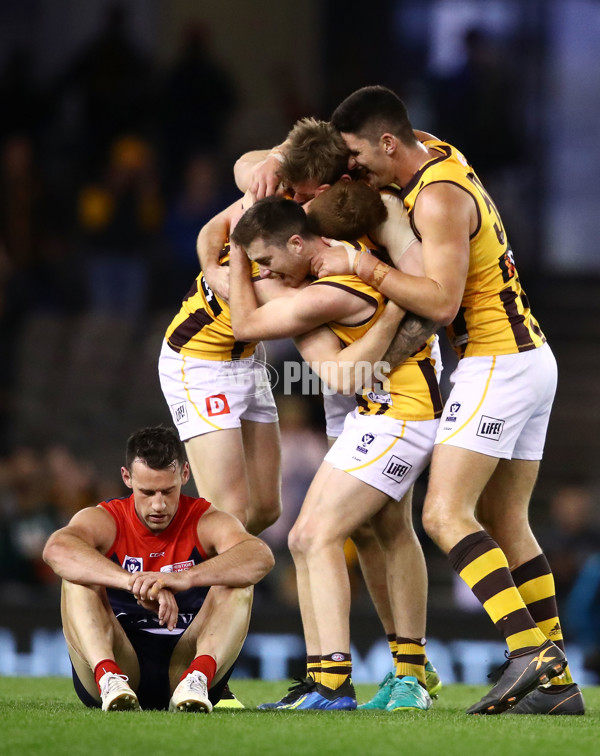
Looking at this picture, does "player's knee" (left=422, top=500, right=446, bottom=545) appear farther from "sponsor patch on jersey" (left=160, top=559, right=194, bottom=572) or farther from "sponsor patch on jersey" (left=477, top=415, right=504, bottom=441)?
"sponsor patch on jersey" (left=160, top=559, right=194, bottom=572)

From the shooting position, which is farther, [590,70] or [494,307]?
[590,70]

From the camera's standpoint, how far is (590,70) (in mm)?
16391

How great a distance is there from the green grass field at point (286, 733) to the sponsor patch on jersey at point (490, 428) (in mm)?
1129

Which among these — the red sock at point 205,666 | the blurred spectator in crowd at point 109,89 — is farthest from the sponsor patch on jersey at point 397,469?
Result: the blurred spectator in crowd at point 109,89

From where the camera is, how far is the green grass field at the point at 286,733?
4.15 metres

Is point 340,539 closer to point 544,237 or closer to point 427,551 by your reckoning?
point 427,551

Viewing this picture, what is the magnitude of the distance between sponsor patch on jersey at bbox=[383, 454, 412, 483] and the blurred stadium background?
395 cm

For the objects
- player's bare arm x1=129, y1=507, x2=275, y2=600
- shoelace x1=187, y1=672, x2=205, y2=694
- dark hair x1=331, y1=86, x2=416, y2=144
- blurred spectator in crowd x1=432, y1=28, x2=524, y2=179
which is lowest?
shoelace x1=187, y1=672, x2=205, y2=694

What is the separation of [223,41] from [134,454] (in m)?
11.1

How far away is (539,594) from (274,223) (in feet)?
6.65

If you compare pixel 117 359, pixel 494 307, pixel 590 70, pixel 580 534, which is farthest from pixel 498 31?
pixel 494 307

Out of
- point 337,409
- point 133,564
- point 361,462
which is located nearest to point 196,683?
point 133,564

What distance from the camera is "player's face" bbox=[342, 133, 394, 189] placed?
555cm

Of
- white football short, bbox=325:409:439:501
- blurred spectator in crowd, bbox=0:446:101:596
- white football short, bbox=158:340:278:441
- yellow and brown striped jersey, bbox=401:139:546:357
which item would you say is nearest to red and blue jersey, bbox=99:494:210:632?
white football short, bbox=325:409:439:501
